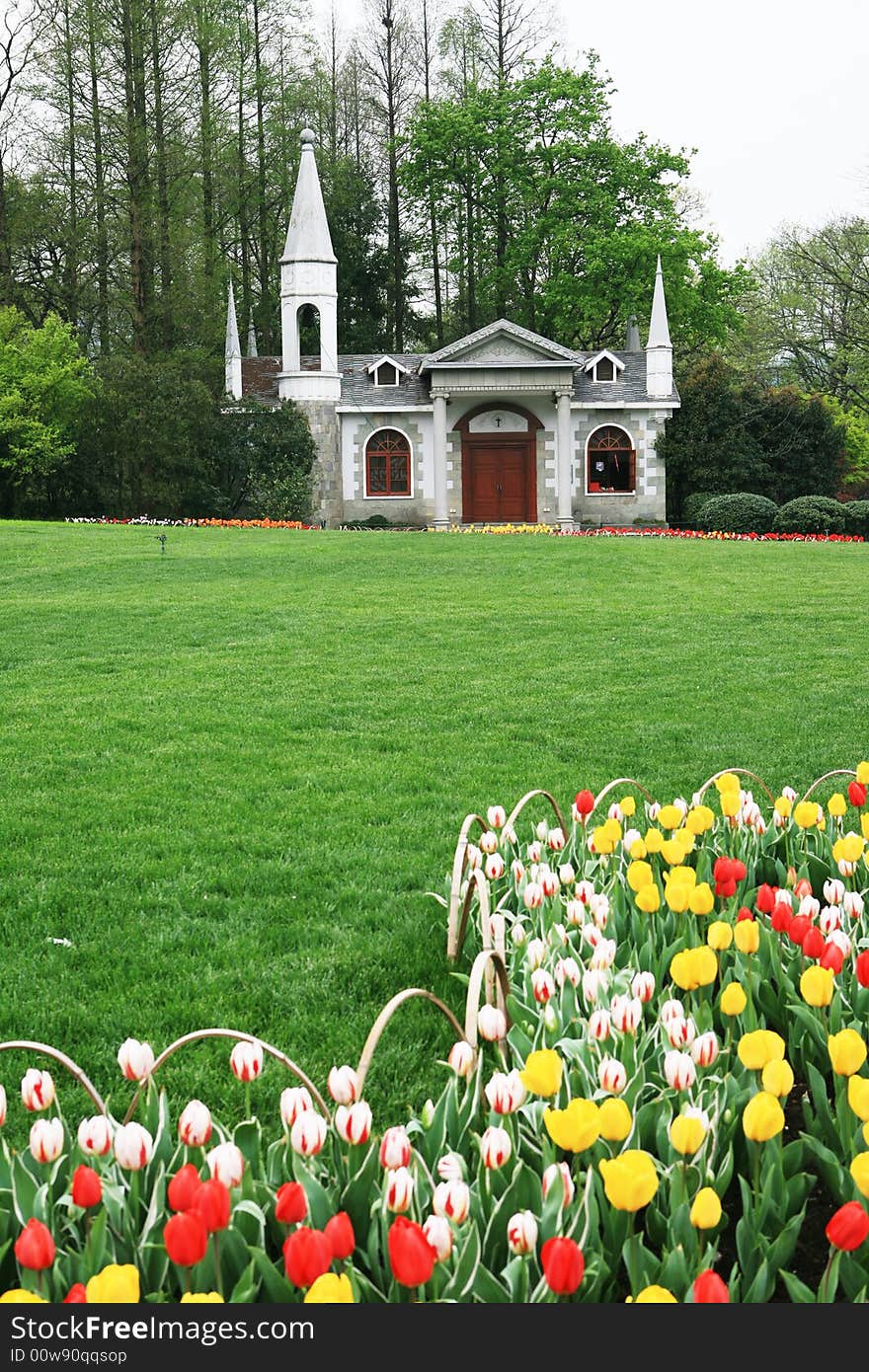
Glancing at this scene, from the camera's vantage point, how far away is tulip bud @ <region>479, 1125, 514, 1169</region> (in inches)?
90.4

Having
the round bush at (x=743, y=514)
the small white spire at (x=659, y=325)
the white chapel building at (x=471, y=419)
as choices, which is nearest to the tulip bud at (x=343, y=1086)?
the round bush at (x=743, y=514)

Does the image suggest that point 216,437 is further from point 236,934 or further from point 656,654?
point 236,934

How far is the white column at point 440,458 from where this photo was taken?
117ft

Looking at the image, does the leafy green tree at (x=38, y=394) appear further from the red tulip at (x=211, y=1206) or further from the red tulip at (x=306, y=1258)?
the red tulip at (x=306, y=1258)

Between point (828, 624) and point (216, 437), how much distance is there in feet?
74.6

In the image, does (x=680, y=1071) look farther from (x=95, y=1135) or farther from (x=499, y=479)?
(x=499, y=479)

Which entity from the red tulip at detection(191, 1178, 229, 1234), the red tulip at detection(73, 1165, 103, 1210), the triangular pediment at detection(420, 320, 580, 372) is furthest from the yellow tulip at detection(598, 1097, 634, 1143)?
the triangular pediment at detection(420, 320, 580, 372)

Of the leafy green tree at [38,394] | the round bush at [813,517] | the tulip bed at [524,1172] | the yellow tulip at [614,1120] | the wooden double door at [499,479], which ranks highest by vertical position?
the leafy green tree at [38,394]

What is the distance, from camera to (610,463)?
37.0 meters

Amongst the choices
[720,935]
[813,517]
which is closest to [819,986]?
[720,935]

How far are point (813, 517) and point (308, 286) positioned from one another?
612 inches

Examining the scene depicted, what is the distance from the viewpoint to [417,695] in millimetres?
9695

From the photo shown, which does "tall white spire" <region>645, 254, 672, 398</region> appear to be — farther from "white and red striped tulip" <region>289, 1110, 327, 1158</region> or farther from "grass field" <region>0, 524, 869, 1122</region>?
"white and red striped tulip" <region>289, 1110, 327, 1158</region>

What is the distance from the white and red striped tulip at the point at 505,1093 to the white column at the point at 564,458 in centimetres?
3271
